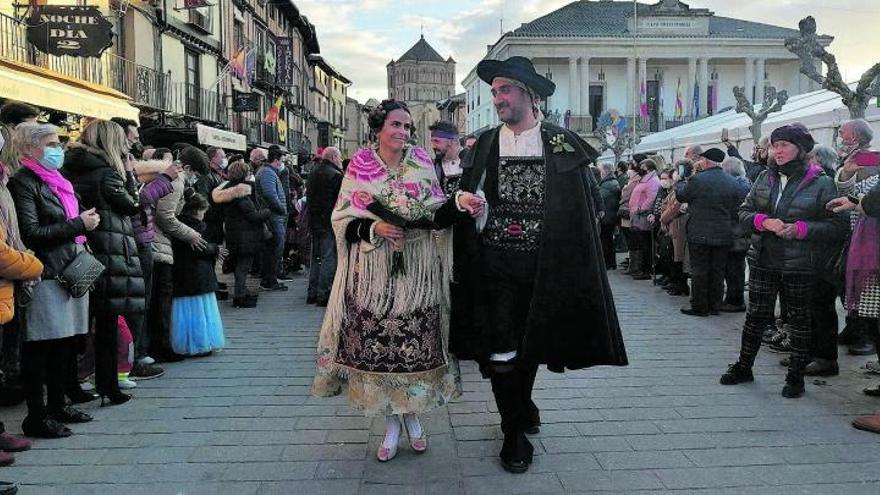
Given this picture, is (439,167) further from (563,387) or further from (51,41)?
(51,41)

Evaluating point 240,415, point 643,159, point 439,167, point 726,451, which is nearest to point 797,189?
point 726,451

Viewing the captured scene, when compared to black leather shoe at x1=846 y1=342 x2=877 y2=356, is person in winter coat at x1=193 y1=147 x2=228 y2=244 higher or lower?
higher

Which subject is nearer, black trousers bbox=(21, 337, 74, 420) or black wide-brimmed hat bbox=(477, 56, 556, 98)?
black wide-brimmed hat bbox=(477, 56, 556, 98)

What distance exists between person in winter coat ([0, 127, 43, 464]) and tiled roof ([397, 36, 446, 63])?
11428cm

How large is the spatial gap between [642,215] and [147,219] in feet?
24.6

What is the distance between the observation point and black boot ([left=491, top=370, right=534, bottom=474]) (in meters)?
3.64

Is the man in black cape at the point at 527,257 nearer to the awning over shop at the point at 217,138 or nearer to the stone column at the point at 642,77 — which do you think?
the awning over shop at the point at 217,138

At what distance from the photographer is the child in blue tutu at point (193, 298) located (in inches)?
237

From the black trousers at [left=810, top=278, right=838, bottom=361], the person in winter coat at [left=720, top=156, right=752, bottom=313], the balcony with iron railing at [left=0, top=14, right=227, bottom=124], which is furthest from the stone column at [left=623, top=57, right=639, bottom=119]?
the black trousers at [left=810, top=278, right=838, bottom=361]

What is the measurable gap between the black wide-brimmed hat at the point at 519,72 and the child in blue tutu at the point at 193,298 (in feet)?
11.0

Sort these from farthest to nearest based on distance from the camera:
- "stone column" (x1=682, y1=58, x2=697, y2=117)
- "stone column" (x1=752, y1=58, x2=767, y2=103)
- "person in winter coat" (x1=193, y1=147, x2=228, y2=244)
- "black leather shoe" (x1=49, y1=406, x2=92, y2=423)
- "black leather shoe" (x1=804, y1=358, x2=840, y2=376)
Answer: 1. "stone column" (x1=752, y1=58, x2=767, y2=103)
2. "stone column" (x1=682, y1=58, x2=697, y2=117)
3. "person in winter coat" (x1=193, y1=147, x2=228, y2=244)
4. "black leather shoe" (x1=804, y1=358, x2=840, y2=376)
5. "black leather shoe" (x1=49, y1=406, x2=92, y2=423)

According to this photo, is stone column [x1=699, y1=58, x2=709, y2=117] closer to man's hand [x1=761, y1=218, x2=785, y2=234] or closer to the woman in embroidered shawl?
man's hand [x1=761, y1=218, x2=785, y2=234]

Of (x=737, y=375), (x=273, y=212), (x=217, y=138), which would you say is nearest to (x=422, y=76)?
(x=217, y=138)

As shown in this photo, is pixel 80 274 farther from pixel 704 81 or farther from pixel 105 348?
pixel 704 81
